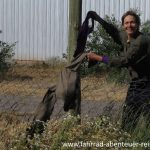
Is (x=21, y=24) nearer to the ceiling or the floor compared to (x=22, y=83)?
nearer to the ceiling

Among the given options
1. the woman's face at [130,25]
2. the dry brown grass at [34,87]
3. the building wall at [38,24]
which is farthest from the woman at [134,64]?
the building wall at [38,24]

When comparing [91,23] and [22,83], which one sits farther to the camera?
[22,83]

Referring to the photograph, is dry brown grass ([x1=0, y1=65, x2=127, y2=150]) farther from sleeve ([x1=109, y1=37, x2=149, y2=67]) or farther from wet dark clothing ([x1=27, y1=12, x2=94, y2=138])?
sleeve ([x1=109, y1=37, x2=149, y2=67])

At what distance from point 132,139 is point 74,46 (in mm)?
1183

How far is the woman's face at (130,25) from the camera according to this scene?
5.89 m

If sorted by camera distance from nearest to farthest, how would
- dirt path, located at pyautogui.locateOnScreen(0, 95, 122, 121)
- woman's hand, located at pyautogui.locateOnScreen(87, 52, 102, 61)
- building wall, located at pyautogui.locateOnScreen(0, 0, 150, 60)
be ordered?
woman's hand, located at pyautogui.locateOnScreen(87, 52, 102, 61)
dirt path, located at pyautogui.locateOnScreen(0, 95, 122, 121)
building wall, located at pyautogui.locateOnScreen(0, 0, 150, 60)

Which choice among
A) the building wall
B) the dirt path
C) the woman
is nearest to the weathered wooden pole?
the woman

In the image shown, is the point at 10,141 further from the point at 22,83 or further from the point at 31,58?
the point at 31,58

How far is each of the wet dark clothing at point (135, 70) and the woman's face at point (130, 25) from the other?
0.05 meters

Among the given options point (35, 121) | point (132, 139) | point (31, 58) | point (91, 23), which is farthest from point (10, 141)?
point (31, 58)

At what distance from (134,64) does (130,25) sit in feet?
1.27

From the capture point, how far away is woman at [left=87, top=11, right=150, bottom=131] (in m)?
5.60

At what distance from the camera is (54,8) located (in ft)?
51.9

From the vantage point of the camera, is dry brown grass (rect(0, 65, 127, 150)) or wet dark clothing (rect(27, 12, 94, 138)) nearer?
wet dark clothing (rect(27, 12, 94, 138))
